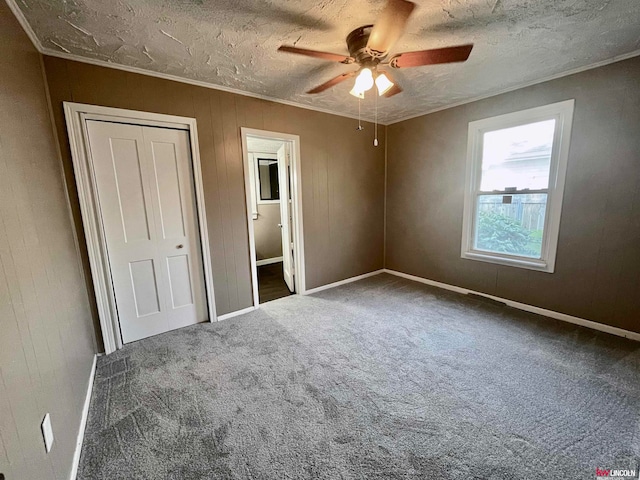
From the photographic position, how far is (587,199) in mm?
2490

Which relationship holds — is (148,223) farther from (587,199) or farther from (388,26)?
(587,199)

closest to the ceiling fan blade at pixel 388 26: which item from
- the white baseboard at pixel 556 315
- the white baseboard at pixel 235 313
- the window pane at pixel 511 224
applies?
the window pane at pixel 511 224

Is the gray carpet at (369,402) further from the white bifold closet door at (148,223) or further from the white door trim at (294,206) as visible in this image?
the white door trim at (294,206)

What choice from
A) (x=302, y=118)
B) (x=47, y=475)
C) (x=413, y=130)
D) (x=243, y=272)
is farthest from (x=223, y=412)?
(x=413, y=130)

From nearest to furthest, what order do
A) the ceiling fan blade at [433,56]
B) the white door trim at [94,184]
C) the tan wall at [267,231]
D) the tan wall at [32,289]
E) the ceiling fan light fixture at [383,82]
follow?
the tan wall at [32,289] < the ceiling fan blade at [433,56] < the ceiling fan light fixture at [383,82] < the white door trim at [94,184] < the tan wall at [267,231]

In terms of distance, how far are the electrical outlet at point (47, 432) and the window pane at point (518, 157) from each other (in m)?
4.10

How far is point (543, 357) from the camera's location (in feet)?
6.95

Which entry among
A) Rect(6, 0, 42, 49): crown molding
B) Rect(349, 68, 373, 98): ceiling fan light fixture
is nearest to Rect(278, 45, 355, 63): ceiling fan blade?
Rect(349, 68, 373, 98): ceiling fan light fixture

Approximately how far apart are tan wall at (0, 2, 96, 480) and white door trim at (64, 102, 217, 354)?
0.57ft

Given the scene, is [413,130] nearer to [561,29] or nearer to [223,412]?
[561,29]

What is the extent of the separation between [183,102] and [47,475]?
2715 millimetres

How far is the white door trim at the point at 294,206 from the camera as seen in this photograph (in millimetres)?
2932

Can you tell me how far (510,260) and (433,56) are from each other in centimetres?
250

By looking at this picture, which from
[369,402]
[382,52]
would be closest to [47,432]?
[369,402]
